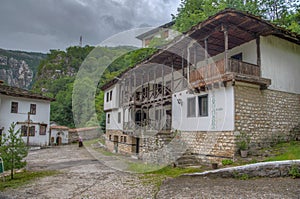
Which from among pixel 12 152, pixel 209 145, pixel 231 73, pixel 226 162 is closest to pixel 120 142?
pixel 209 145

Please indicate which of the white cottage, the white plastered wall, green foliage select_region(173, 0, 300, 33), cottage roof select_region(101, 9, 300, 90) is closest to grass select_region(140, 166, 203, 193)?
the white cottage

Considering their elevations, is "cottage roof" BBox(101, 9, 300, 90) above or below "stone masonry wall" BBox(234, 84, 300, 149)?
above

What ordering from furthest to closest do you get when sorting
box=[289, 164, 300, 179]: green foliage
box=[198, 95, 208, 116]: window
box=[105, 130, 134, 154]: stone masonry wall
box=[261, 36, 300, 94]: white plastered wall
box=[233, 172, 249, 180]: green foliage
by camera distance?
box=[105, 130, 134, 154]: stone masonry wall → box=[198, 95, 208, 116]: window → box=[261, 36, 300, 94]: white plastered wall → box=[233, 172, 249, 180]: green foliage → box=[289, 164, 300, 179]: green foliage

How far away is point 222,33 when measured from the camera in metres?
10.5

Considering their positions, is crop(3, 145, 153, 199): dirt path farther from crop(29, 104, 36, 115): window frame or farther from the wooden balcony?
crop(29, 104, 36, 115): window frame

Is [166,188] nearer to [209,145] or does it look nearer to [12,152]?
[209,145]

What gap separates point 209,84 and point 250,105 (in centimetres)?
196

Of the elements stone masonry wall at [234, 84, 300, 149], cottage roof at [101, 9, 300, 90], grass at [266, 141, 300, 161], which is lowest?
grass at [266, 141, 300, 161]

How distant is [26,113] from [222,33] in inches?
878

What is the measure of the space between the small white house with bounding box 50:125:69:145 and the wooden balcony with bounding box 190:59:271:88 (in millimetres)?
24461

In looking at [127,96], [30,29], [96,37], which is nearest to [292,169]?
[127,96]

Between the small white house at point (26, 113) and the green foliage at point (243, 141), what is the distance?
71.7 feet

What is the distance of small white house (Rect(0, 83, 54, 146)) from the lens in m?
22.8

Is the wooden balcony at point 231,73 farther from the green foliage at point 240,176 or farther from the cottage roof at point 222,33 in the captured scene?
the green foliage at point 240,176
